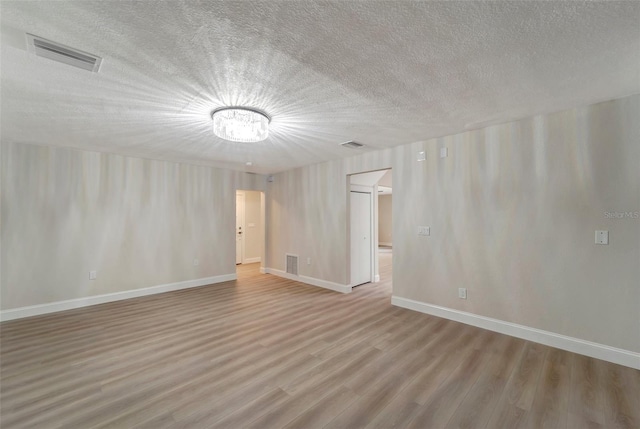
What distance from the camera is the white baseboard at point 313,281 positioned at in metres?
4.88

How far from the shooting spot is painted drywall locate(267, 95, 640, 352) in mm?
2482

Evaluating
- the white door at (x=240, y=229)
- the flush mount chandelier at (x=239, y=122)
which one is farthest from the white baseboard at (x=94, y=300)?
the flush mount chandelier at (x=239, y=122)

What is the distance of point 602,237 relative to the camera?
8.39 ft

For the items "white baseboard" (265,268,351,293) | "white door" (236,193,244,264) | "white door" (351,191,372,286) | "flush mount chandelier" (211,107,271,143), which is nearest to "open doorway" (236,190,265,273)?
"white door" (236,193,244,264)

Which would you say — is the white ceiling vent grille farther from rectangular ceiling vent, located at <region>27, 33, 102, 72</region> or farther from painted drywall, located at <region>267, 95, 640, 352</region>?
rectangular ceiling vent, located at <region>27, 33, 102, 72</region>

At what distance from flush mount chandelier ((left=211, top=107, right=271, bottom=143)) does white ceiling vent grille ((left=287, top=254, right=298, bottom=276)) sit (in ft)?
11.8

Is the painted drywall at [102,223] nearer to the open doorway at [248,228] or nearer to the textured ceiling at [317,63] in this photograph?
the textured ceiling at [317,63]

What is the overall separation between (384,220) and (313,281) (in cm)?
744

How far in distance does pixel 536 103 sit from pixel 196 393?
402 centimetres

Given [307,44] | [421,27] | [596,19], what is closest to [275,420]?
[307,44]

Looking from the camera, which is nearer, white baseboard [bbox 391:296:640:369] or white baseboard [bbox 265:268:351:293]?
white baseboard [bbox 391:296:640:369]

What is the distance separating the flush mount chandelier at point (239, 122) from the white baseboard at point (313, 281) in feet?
10.6

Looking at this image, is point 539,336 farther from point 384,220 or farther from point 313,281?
point 384,220

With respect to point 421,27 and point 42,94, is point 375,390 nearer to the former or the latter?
point 421,27
